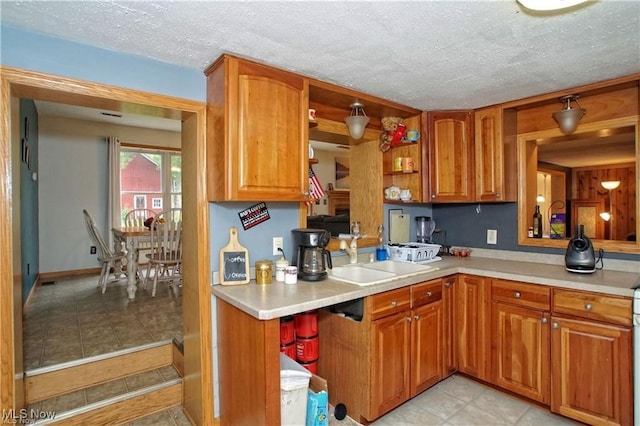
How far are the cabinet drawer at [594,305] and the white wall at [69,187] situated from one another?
6.03m

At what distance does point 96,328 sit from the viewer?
293 centimetres

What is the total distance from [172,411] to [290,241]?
1.36 meters

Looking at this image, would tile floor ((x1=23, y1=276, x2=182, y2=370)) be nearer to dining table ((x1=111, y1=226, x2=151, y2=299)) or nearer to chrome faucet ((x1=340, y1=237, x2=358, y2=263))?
dining table ((x1=111, y1=226, x2=151, y2=299))

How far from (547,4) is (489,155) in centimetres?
154

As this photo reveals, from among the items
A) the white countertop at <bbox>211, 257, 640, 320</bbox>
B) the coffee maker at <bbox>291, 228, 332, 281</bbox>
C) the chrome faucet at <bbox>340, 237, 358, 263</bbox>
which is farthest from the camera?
the chrome faucet at <bbox>340, 237, 358, 263</bbox>

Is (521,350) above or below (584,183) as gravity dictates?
below

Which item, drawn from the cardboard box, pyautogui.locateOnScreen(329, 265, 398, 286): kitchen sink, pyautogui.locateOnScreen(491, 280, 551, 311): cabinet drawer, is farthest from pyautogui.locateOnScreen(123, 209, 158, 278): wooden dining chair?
pyautogui.locateOnScreen(491, 280, 551, 311): cabinet drawer

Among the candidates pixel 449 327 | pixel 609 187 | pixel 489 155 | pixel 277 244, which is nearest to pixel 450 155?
pixel 489 155

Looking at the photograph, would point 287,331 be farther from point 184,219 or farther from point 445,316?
point 445,316

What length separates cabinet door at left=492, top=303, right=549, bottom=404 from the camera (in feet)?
7.19

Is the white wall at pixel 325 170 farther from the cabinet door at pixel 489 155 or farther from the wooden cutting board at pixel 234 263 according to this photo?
the wooden cutting board at pixel 234 263

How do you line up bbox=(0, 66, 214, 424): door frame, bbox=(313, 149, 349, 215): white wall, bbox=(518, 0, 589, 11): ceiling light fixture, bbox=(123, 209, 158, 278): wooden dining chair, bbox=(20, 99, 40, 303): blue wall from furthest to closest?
bbox=(313, 149, 349, 215): white wall
bbox=(123, 209, 158, 278): wooden dining chair
bbox=(20, 99, 40, 303): blue wall
bbox=(0, 66, 214, 424): door frame
bbox=(518, 0, 589, 11): ceiling light fixture

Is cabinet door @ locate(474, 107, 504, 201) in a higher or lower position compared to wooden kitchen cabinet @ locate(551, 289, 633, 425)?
higher

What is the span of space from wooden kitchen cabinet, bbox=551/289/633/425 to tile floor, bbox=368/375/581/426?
162 mm
